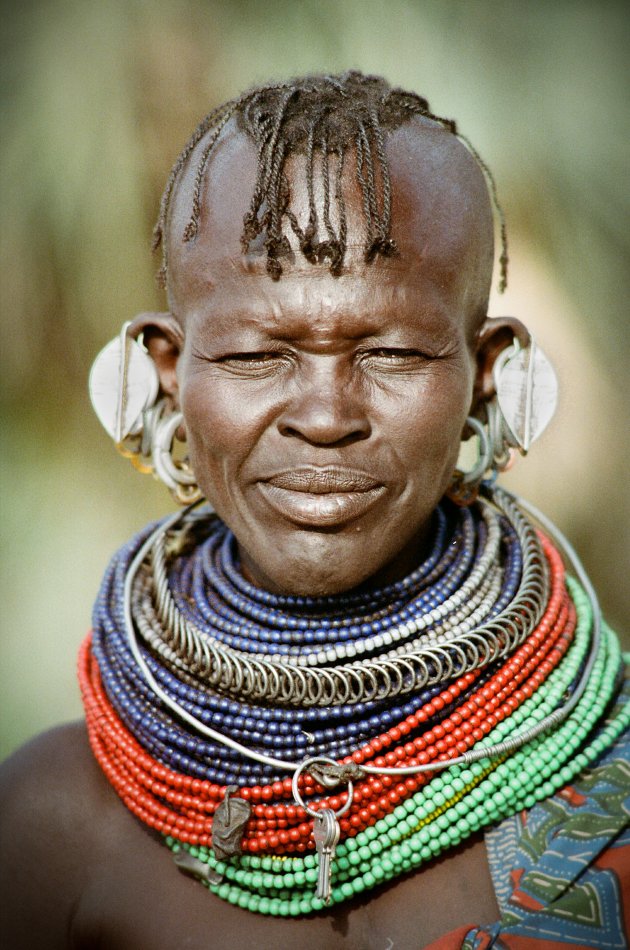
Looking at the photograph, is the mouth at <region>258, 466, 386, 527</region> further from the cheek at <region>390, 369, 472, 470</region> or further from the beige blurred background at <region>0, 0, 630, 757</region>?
the beige blurred background at <region>0, 0, 630, 757</region>

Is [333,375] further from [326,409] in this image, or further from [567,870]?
[567,870]

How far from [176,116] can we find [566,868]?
381 centimetres

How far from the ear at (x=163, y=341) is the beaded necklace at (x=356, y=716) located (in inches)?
21.4

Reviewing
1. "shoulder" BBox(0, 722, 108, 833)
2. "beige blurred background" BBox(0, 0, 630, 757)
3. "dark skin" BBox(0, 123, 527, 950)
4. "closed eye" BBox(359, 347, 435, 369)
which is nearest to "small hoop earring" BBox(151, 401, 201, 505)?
"dark skin" BBox(0, 123, 527, 950)

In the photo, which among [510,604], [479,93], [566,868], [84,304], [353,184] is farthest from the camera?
[84,304]

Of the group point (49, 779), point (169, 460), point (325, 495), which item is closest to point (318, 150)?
point (325, 495)

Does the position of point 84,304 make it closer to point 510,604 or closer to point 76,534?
point 76,534

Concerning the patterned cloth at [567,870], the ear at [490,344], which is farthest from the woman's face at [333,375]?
the patterned cloth at [567,870]

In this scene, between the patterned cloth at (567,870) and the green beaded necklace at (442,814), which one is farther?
the green beaded necklace at (442,814)

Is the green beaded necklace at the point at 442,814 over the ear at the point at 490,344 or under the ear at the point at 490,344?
under

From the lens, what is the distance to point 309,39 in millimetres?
4512

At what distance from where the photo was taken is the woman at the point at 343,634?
203 centimetres

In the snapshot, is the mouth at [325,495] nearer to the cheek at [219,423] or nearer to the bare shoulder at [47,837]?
the cheek at [219,423]

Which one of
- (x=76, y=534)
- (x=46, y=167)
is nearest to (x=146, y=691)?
(x=76, y=534)
